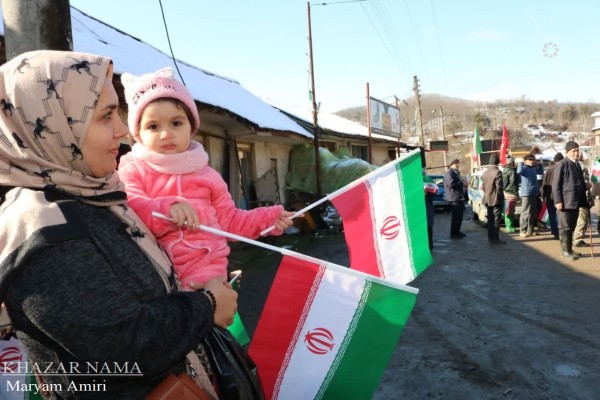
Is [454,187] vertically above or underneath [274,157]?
underneath

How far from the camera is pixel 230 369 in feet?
5.15

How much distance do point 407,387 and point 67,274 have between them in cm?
325

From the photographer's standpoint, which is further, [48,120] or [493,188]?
[493,188]

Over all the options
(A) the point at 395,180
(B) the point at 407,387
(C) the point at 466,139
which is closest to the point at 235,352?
(A) the point at 395,180

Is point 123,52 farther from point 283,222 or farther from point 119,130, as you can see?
point 119,130

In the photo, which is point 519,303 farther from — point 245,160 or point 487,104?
point 487,104

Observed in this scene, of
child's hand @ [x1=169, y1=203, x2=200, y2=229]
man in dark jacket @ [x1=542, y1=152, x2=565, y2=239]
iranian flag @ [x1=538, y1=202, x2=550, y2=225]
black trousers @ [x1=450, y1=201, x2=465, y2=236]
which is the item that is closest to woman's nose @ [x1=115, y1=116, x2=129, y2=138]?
child's hand @ [x1=169, y1=203, x2=200, y2=229]

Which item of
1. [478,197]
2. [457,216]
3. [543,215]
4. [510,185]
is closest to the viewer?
[510,185]

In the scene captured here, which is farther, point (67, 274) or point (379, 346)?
point (379, 346)

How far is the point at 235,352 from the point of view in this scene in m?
1.63

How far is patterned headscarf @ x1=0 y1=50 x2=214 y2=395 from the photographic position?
1.20 metres

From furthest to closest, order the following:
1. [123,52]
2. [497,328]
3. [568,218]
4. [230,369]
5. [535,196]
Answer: [535,196] < [123,52] < [568,218] < [497,328] < [230,369]

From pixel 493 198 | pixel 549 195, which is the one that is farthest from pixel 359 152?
pixel 549 195

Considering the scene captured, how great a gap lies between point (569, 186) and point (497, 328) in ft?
13.6
